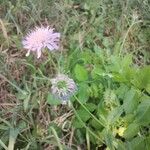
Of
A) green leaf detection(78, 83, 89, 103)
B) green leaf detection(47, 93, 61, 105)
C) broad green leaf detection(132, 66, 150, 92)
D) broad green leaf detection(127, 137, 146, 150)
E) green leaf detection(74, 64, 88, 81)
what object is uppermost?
broad green leaf detection(132, 66, 150, 92)

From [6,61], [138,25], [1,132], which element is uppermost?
[138,25]

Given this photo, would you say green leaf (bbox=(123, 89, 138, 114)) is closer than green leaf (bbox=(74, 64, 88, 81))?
Yes

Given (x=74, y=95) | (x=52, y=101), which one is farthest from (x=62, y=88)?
(x=52, y=101)

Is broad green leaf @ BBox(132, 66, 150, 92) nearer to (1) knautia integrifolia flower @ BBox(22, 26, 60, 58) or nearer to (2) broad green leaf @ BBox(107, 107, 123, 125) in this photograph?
(2) broad green leaf @ BBox(107, 107, 123, 125)

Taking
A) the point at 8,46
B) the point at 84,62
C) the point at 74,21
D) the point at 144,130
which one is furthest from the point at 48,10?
the point at 144,130

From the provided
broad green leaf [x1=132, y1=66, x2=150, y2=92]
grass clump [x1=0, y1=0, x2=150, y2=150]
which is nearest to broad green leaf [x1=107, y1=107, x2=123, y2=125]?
grass clump [x1=0, y1=0, x2=150, y2=150]

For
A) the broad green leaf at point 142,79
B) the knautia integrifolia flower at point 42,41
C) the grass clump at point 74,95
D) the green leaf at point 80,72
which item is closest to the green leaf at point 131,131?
the grass clump at point 74,95

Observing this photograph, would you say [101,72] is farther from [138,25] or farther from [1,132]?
[138,25]

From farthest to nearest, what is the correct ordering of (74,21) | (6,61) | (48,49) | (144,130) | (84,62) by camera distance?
(74,21) < (6,61) < (84,62) < (144,130) < (48,49)

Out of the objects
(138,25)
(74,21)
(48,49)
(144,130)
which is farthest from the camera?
(138,25)

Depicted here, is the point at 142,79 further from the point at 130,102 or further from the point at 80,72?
the point at 80,72

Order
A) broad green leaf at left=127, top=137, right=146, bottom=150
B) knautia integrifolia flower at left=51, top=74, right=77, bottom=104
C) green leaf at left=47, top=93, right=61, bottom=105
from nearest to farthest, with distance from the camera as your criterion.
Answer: knautia integrifolia flower at left=51, top=74, right=77, bottom=104 < broad green leaf at left=127, top=137, right=146, bottom=150 < green leaf at left=47, top=93, right=61, bottom=105
